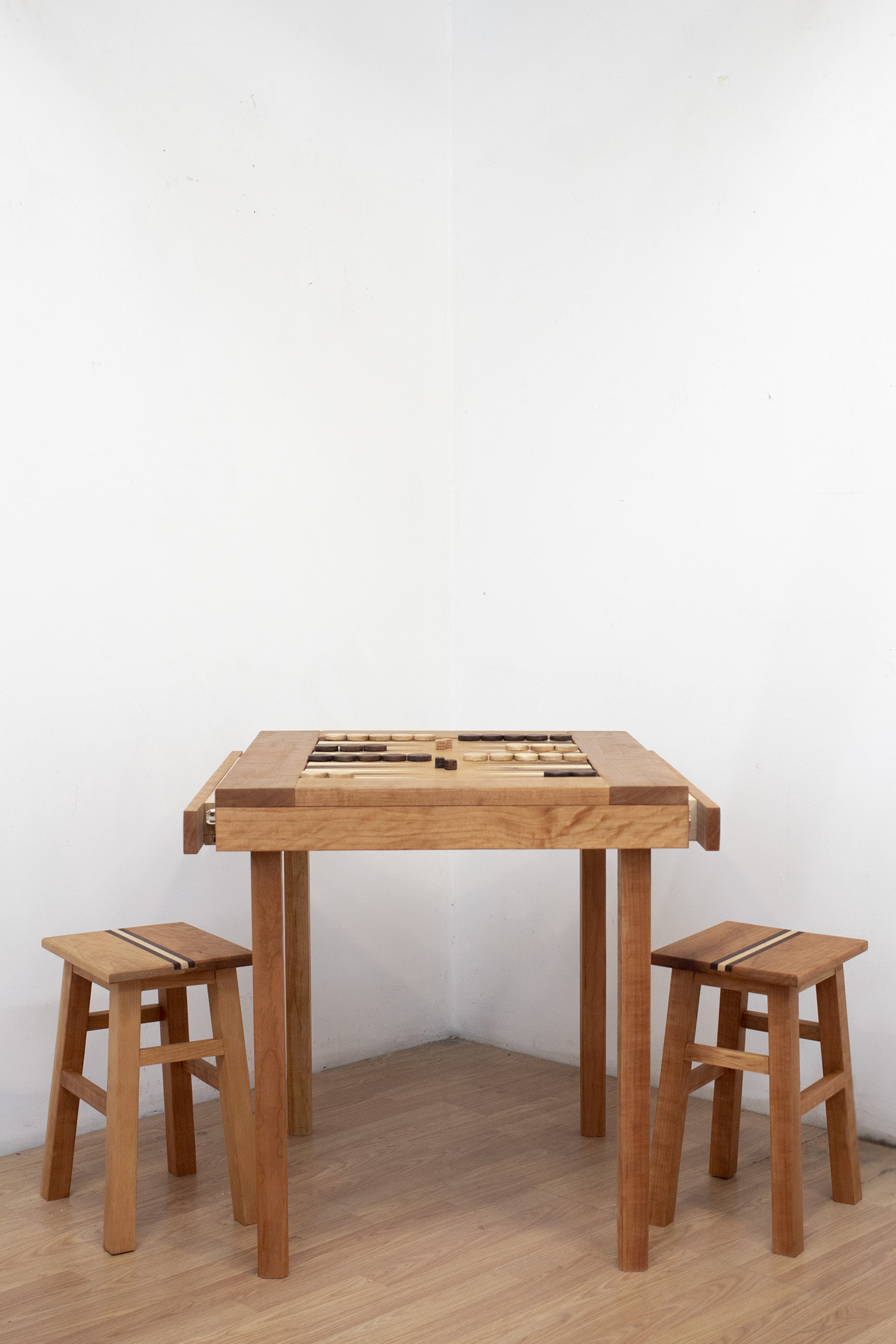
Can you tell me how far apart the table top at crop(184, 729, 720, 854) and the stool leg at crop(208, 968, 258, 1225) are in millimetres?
416

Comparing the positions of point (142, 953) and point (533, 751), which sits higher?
point (533, 751)

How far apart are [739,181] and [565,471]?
33.3 inches

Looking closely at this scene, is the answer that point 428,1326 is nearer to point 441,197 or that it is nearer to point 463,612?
point 463,612

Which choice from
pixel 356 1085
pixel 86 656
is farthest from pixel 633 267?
pixel 356 1085

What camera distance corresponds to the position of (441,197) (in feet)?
11.1

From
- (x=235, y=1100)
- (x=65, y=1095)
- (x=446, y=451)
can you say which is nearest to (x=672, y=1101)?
(x=235, y=1100)

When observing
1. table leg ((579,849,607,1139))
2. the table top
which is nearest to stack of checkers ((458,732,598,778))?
the table top

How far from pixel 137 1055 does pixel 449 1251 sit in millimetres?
659

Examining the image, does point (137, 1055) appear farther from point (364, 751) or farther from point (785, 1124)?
Answer: point (785, 1124)

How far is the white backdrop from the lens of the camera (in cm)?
253

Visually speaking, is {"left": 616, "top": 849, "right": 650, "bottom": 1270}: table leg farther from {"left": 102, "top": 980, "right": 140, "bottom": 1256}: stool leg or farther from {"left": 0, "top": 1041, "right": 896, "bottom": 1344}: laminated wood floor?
{"left": 102, "top": 980, "right": 140, "bottom": 1256}: stool leg

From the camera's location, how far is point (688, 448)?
285 cm

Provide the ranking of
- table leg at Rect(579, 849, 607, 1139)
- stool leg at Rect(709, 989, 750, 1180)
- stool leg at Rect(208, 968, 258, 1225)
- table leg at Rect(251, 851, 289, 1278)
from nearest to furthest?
1. table leg at Rect(251, 851, 289, 1278)
2. stool leg at Rect(208, 968, 258, 1225)
3. stool leg at Rect(709, 989, 750, 1180)
4. table leg at Rect(579, 849, 607, 1139)

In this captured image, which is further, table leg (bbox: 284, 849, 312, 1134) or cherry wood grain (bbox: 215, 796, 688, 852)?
table leg (bbox: 284, 849, 312, 1134)
